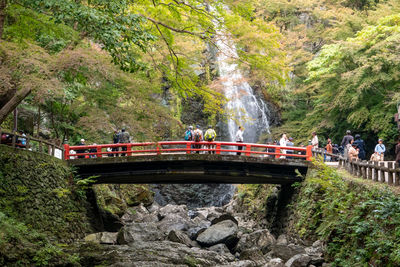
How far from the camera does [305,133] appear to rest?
1153 inches

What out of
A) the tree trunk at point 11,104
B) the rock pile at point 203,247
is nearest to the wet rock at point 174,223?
the rock pile at point 203,247

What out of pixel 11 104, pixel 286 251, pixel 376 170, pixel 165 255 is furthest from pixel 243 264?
pixel 11 104

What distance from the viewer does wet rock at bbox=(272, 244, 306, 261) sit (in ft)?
44.9

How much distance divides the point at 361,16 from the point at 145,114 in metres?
20.2

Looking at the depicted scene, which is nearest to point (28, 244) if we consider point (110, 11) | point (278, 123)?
point (110, 11)

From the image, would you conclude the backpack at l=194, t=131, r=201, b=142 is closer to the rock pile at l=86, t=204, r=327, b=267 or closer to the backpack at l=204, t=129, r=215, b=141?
the backpack at l=204, t=129, r=215, b=141

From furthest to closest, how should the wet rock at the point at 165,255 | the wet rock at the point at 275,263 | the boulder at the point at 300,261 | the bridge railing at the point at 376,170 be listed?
the wet rock at the point at 165,255 < the wet rock at the point at 275,263 < the boulder at the point at 300,261 < the bridge railing at the point at 376,170

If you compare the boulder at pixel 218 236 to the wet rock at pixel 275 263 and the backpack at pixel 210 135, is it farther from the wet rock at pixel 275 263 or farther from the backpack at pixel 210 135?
the wet rock at pixel 275 263

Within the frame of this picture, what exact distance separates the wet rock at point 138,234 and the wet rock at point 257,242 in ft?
11.3

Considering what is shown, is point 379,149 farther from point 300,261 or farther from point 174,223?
point 174,223

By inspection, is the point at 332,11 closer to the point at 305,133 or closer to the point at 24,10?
the point at 305,133

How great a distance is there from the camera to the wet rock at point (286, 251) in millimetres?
13680

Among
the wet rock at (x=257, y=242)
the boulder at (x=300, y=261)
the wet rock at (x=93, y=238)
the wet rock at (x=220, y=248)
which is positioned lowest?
the wet rock at (x=220, y=248)

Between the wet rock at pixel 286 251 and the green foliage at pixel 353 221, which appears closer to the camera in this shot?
the green foliage at pixel 353 221
